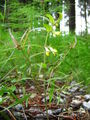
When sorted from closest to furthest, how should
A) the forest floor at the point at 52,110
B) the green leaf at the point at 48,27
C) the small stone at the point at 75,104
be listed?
the green leaf at the point at 48,27
the forest floor at the point at 52,110
the small stone at the point at 75,104

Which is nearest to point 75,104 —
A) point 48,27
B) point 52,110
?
point 52,110

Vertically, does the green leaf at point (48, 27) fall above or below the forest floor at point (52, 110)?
above

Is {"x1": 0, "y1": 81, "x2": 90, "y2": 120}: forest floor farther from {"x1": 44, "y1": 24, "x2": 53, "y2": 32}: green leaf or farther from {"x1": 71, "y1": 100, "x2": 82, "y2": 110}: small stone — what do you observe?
{"x1": 44, "y1": 24, "x2": 53, "y2": 32}: green leaf

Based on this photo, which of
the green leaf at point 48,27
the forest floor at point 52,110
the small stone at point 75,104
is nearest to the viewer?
the green leaf at point 48,27

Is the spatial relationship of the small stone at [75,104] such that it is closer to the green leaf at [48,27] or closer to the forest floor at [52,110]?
the forest floor at [52,110]

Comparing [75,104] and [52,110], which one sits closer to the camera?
[52,110]

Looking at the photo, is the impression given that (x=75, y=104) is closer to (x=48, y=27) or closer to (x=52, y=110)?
(x=52, y=110)

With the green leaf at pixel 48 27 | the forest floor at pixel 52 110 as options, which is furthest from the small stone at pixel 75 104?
the green leaf at pixel 48 27

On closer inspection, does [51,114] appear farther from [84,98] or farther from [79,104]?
[84,98]

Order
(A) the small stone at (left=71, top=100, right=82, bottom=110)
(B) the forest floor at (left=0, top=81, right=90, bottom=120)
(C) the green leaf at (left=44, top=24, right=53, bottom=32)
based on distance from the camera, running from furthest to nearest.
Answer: (A) the small stone at (left=71, top=100, right=82, bottom=110)
(B) the forest floor at (left=0, top=81, right=90, bottom=120)
(C) the green leaf at (left=44, top=24, right=53, bottom=32)

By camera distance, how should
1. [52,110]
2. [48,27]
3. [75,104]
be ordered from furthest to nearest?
[75,104]
[52,110]
[48,27]

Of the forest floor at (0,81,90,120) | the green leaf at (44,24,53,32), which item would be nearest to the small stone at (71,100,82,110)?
the forest floor at (0,81,90,120)

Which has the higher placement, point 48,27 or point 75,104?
point 48,27
